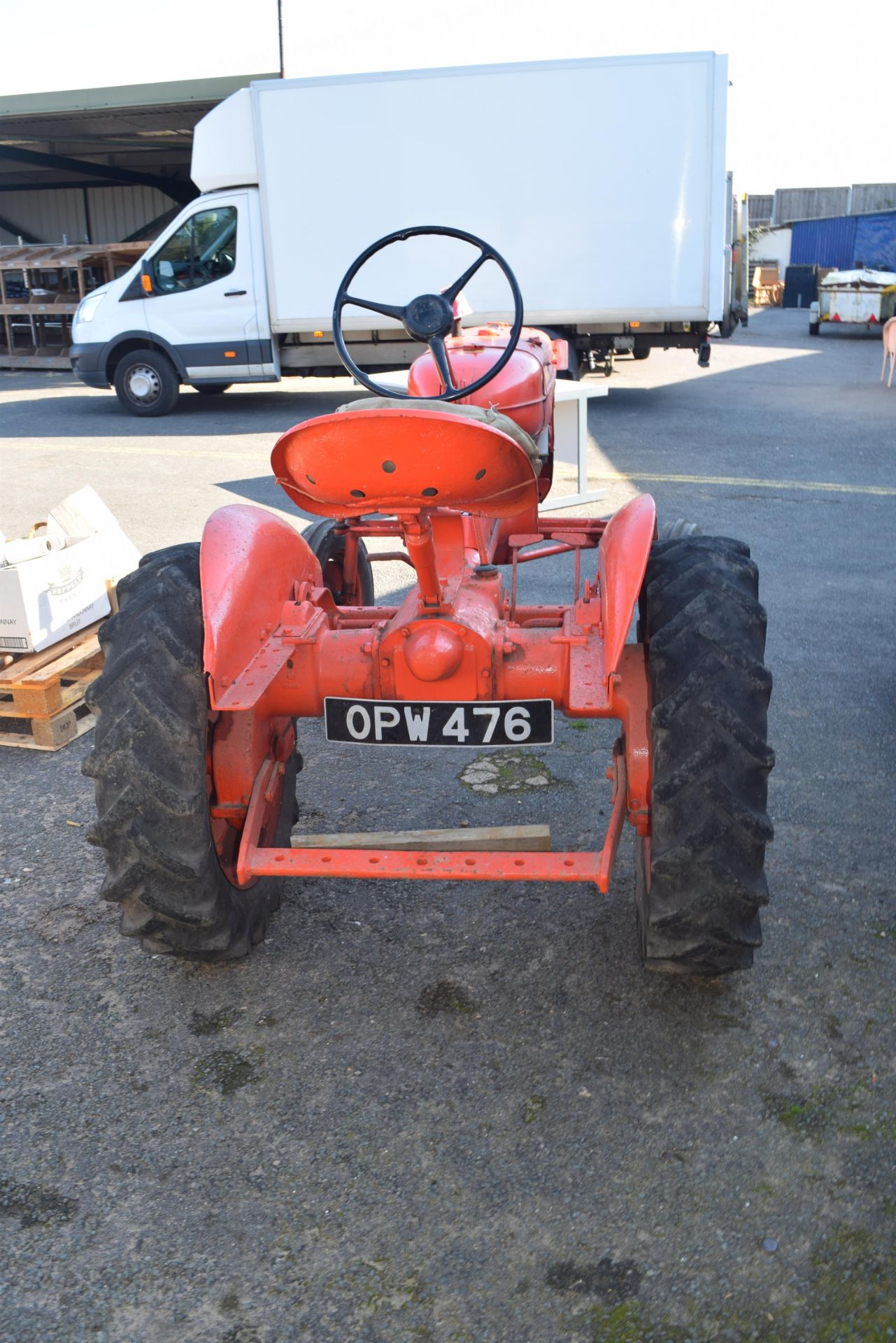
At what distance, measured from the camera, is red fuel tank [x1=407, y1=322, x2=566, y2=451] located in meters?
4.56

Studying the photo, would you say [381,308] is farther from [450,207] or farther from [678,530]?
[450,207]

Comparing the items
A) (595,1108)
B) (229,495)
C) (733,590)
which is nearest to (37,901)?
(595,1108)

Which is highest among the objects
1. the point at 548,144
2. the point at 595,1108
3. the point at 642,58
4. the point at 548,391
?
the point at 642,58

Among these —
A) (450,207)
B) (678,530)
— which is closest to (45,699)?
(678,530)

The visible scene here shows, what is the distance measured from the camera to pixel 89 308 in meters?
13.5

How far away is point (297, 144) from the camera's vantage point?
12297mm

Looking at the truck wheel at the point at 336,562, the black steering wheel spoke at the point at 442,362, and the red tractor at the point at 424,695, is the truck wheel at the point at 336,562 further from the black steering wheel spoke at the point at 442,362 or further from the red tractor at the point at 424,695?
the red tractor at the point at 424,695

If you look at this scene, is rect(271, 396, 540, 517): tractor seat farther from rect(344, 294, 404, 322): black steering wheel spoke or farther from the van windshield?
the van windshield

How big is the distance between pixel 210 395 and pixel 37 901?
12800mm

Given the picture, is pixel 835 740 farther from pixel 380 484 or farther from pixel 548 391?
pixel 380 484

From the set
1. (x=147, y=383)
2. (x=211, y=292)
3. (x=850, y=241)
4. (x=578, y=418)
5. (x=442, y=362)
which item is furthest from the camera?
(x=850, y=241)

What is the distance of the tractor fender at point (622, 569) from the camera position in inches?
103

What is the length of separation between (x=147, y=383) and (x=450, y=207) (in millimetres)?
4320

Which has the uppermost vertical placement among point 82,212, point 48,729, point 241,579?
point 82,212
